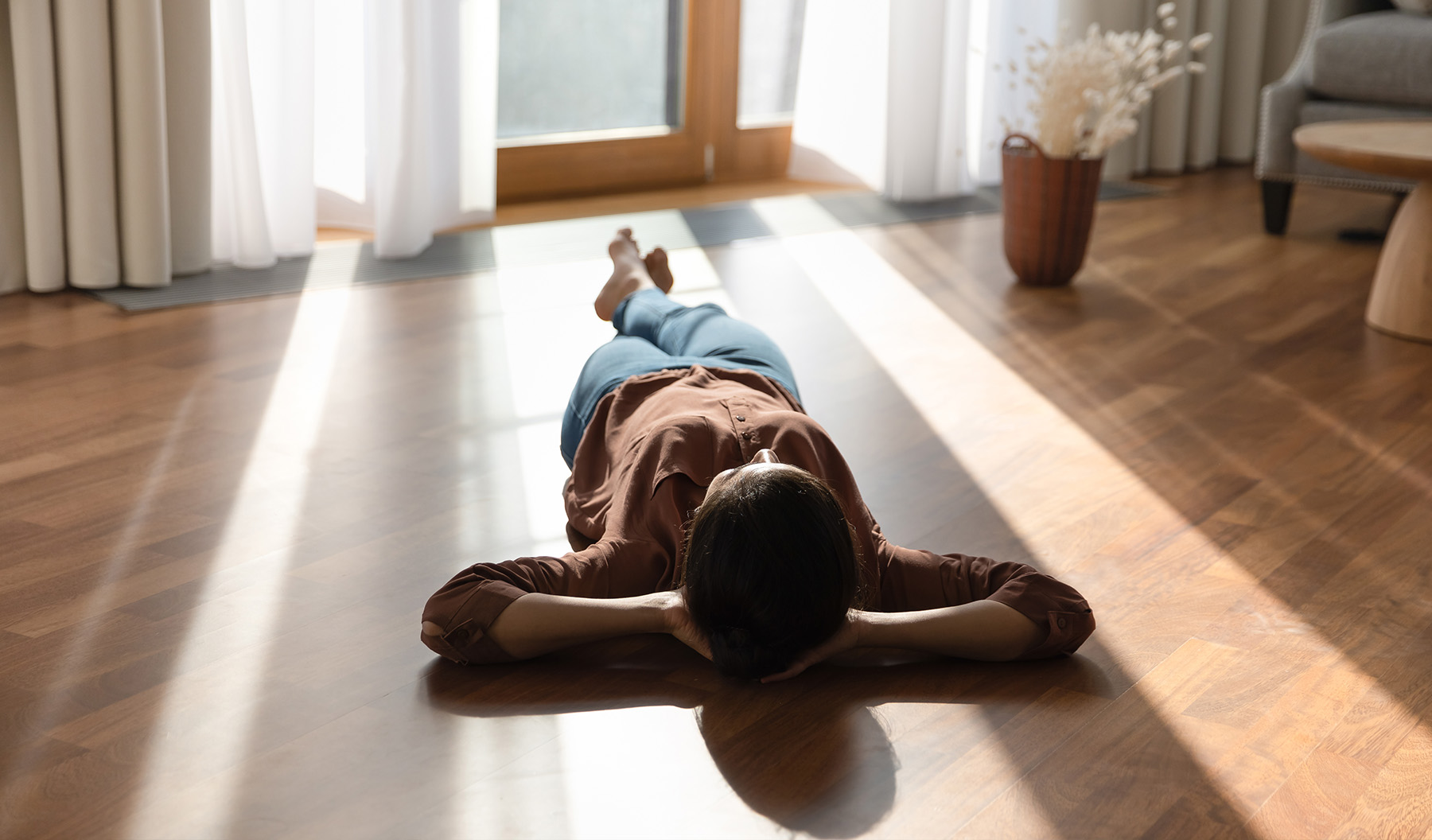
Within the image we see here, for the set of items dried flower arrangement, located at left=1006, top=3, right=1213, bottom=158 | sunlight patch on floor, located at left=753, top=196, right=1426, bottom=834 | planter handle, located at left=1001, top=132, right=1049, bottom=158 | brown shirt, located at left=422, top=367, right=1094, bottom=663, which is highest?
dried flower arrangement, located at left=1006, top=3, right=1213, bottom=158

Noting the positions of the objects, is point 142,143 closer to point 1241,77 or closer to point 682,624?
point 682,624

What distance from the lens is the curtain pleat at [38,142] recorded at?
8.50 feet

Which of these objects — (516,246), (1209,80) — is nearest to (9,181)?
(516,246)

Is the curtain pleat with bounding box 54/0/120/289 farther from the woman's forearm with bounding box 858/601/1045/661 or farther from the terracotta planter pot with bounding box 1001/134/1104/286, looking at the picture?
the woman's forearm with bounding box 858/601/1045/661

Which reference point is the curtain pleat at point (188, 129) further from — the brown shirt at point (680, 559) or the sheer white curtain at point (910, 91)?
the sheer white curtain at point (910, 91)

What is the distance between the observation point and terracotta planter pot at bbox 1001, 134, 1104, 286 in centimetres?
303

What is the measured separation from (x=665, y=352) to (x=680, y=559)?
1.93ft

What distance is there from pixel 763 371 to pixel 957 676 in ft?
1.84

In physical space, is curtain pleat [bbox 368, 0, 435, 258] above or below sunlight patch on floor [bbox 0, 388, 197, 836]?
above

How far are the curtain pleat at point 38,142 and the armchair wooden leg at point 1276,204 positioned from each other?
3015mm

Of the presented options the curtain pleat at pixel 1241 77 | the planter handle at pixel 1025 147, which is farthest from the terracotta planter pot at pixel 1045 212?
the curtain pleat at pixel 1241 77

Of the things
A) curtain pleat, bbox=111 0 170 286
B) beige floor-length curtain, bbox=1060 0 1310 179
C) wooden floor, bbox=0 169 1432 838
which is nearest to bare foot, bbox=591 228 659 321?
wooden floor, bbox=0 169 1432 838

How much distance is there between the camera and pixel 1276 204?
147 inches

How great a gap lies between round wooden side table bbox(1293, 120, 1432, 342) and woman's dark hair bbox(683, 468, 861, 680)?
1897 millimetres
